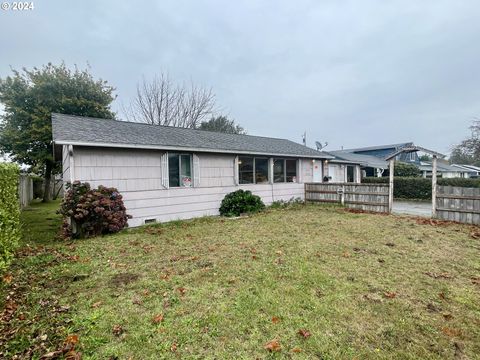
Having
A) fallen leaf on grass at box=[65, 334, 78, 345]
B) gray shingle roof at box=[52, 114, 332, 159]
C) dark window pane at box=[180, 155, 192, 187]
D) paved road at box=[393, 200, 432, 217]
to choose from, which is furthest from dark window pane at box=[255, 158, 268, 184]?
fallen leaf on grass at box=[65, 334, 78, 345]

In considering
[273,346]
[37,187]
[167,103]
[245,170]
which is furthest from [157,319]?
[37,187]

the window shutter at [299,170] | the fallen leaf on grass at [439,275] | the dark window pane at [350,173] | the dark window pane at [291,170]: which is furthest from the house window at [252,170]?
the dark window pane at [350,173]

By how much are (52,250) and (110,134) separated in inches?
158

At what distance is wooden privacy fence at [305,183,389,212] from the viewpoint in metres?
10.4

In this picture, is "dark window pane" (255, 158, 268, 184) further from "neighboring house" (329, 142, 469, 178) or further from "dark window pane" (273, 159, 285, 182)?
"neighboring house" (329, 142, 469, 178)

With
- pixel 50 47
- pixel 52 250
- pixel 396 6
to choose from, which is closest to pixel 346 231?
pixel 52 250

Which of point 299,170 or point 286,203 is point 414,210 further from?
point 286,203

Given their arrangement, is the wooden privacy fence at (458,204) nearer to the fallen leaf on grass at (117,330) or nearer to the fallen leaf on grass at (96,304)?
the fallen leaf on grass at (117,330)

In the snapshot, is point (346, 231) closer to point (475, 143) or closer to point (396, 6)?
point (396, 6)

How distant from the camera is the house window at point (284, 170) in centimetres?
1262

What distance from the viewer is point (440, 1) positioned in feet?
37.9

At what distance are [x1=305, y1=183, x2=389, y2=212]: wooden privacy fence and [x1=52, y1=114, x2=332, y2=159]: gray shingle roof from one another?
8.35 feet

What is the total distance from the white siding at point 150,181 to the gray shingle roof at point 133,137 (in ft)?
1.17

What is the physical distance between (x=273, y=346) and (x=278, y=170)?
1064 cm
